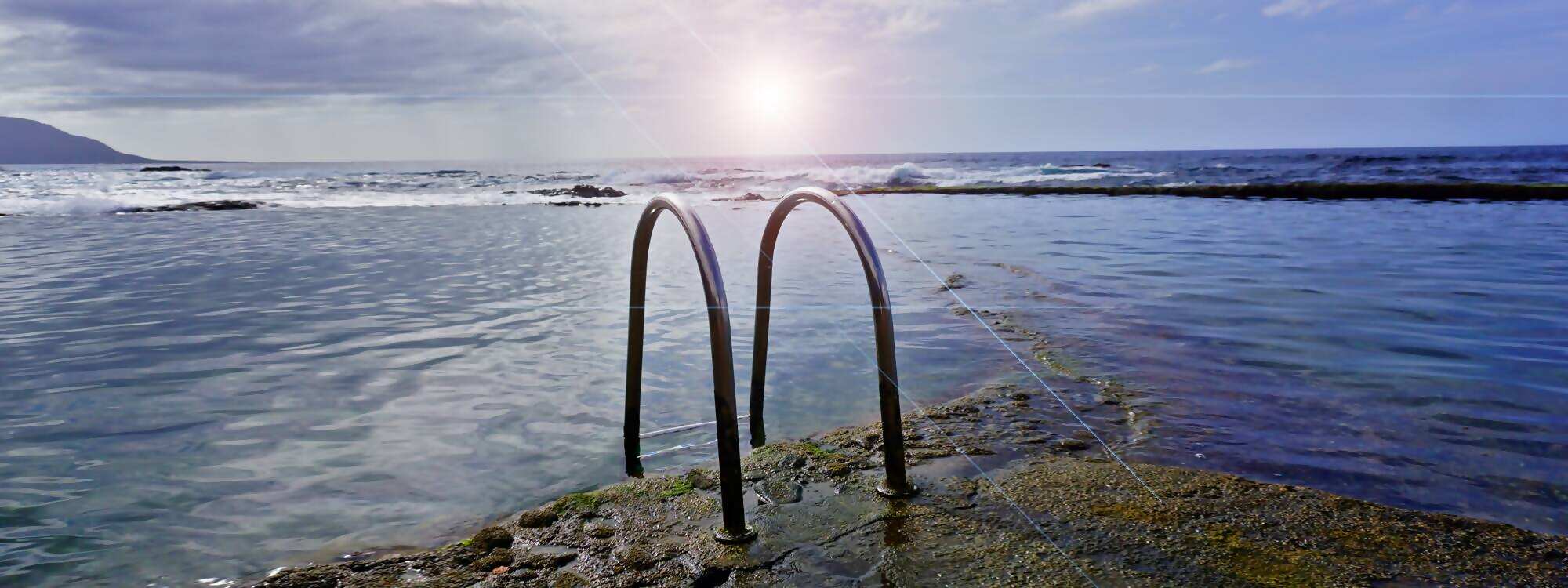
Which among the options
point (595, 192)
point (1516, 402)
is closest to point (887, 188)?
point (595, 192)

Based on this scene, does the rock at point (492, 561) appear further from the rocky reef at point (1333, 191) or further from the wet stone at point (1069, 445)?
the rocky reef at point (1333, 191)

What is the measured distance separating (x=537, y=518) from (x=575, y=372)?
2.52 metres

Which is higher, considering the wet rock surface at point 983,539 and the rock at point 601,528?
the wet rock surface at point 983,539

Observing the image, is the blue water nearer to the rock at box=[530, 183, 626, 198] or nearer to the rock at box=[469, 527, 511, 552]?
the rock at box=[469, 527, 511, 552]

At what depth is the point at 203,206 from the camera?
22.3 m

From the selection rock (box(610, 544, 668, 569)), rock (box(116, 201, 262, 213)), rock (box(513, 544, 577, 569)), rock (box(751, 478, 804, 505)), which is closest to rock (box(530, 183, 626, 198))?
rock (box(116, 201, 262, 213))

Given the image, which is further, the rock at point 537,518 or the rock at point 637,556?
the rock at point 537,518

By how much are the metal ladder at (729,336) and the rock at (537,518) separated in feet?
2.04

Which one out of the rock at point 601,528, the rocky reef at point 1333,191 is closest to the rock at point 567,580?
the rock at point 601,528

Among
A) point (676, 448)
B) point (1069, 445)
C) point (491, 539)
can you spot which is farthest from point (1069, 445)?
point (491, 539)

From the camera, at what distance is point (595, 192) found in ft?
97.9

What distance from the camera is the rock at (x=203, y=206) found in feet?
69.6

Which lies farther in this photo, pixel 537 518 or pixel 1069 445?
pixel 1069 445

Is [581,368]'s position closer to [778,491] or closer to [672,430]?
[672,430]
